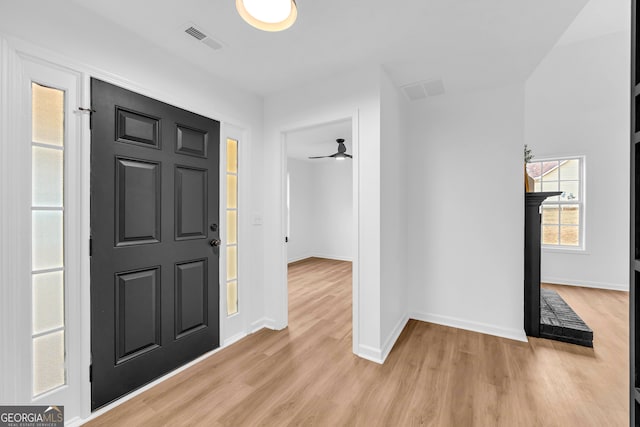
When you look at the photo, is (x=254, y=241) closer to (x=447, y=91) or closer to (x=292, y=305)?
(x=292, y=305)

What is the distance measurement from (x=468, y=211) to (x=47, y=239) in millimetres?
3549

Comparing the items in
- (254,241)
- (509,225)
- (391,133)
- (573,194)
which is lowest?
(254,241)

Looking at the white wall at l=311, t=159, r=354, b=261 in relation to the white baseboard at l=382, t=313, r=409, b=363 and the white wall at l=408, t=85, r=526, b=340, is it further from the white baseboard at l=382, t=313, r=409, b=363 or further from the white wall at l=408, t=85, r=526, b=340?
the white baseboard at l=382, t=313, r=409, b=363

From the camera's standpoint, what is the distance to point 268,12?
1386 mm

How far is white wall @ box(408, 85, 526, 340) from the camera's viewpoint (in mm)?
2783

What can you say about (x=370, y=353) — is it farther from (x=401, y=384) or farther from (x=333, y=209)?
(x=333, y=209)

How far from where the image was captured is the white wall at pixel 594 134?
410 centimetres

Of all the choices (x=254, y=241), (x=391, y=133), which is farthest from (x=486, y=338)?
(x=254, y=241)

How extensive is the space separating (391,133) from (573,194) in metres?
4.03

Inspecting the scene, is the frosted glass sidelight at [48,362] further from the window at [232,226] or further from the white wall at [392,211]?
the white wall at [392,211]

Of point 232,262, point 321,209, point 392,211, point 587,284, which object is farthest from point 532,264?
point 321,209

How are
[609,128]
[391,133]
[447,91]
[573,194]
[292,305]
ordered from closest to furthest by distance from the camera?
[391,133], [447,91], [292,305], [609,128], [573,194]

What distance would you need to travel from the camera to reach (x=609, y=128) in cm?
415

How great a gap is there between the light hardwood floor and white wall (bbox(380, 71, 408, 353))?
0.92 ft
